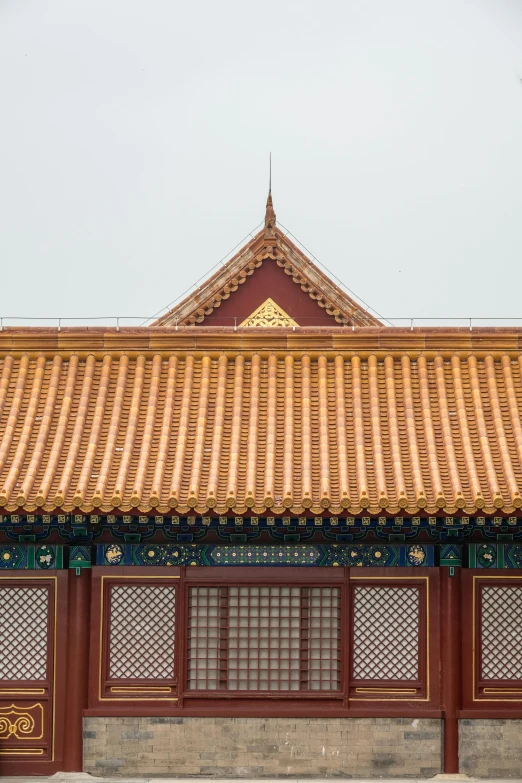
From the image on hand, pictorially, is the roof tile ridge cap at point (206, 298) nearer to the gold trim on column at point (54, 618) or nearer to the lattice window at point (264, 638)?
the gold trim on column at point (54, 618)

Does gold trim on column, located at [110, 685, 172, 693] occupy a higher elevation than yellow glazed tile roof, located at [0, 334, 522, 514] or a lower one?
lower

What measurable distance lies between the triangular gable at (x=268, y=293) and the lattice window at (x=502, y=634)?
30.2 ft

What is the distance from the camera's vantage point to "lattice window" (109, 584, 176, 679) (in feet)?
58.2

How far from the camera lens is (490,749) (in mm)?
17531

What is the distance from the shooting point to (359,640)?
58.1 feet

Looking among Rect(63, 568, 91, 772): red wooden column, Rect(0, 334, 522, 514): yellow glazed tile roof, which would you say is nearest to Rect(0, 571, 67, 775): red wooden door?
Rect(63, 568, 91, 772): red wooden column

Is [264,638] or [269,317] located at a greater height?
[269,317]

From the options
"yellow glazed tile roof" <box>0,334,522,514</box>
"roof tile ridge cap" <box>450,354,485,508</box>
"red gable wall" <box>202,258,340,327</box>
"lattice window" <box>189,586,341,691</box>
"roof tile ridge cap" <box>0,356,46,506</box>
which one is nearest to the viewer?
"roof tile ridge cap" <box>450,354,485,508</box>

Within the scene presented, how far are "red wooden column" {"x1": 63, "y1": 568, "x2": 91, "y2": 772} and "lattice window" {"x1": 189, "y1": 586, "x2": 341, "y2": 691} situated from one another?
62.9 inches

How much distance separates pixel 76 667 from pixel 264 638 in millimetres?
2849

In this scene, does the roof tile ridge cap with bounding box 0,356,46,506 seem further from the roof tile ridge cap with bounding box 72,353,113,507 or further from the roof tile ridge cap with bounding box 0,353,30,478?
the roof tile ridge cap with bounding box 72,353,113,507

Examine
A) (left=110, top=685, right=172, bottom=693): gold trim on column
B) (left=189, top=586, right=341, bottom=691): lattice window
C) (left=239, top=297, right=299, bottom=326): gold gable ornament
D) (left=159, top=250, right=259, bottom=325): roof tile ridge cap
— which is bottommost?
(left=110, top=685, right=172, bottom=693): gold trim on column

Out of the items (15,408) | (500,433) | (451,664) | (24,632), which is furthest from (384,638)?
(15,408)

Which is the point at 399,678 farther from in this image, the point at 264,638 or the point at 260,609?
the point at 260,609
